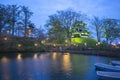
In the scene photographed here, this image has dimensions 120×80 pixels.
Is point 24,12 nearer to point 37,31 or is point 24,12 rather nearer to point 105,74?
point 37,31

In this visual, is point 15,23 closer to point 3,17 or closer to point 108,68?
point 3,17

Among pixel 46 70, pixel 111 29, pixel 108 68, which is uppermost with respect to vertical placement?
pixel 111 29

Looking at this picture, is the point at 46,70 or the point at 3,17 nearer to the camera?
the point at 46,70

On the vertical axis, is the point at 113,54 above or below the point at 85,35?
below

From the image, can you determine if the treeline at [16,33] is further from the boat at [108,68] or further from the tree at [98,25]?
the boat at [108,68]

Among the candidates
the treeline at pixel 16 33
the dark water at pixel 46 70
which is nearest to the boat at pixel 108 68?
the dark water at pixel 46 70

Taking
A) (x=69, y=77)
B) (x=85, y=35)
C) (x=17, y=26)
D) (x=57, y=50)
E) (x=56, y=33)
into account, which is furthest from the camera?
(x=85, y=35)

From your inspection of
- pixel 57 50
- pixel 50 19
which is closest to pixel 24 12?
pixel 50 19

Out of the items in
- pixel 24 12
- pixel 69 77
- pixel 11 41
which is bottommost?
pixel 69 77

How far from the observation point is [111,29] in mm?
89125

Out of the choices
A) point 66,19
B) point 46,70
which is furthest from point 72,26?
point 46,70

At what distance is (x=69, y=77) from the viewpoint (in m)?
24.9

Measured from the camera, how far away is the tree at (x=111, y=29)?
88.1 metres

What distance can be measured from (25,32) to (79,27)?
24942mm
